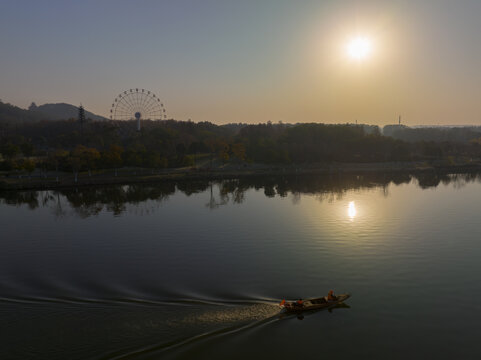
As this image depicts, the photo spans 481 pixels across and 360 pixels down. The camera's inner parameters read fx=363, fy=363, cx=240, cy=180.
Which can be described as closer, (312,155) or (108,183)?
(108,183)

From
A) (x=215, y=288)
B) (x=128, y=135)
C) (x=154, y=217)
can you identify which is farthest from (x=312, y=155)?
(x=215, y=288)

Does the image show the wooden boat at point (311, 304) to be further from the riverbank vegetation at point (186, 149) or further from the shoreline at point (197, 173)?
the riverbank vegetation at point (186, 149)

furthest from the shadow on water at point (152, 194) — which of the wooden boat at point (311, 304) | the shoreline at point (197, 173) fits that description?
the wooden boat at point (311, 304)

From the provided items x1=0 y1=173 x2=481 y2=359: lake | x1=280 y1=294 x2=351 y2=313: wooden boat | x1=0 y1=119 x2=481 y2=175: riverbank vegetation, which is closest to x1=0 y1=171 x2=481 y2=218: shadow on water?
x1=0 y1=173 x2=481 y2=359: lake

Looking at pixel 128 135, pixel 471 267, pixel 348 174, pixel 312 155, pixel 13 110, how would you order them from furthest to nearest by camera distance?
pixel 13 110 → pixel 128 135 → pixel 312 155 → pixel 348 174 → pixel 471 267

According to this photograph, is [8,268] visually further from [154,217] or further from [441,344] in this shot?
[441,344]

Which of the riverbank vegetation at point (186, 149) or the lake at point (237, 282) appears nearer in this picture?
the lake at point (237, 282)

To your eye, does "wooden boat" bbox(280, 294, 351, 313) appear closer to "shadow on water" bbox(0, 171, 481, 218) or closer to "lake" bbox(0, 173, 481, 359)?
"lake" bbox(0, 173, 481, 359)
